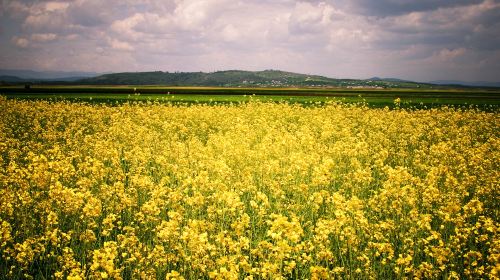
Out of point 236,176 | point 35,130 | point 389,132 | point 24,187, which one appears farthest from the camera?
point 389,132

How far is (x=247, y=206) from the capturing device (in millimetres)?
8727

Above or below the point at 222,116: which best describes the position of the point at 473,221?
below

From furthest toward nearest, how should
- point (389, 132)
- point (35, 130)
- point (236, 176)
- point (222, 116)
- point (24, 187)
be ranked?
point (222, 116) < point (389, 132) < point (35, 130) < point (236, 176) < point (24, 187)

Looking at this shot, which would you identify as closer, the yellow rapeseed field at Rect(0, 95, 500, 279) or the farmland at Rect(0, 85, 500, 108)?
the yellow rapeseed field at Rect(0, 95, 500, 279)

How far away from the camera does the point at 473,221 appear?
8109 millimetres

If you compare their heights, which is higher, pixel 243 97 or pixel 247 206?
pixel 243 97

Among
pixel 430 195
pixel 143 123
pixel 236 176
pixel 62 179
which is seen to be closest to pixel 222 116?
pixel 143 123

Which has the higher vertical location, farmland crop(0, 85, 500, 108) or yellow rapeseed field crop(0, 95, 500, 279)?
farmland crop(0, 85, 500, 108)

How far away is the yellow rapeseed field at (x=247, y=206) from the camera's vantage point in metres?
5.00

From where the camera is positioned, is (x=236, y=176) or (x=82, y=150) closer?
(x=236, y=176)

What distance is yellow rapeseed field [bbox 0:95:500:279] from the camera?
5.00 m

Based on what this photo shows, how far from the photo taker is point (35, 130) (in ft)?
53.2

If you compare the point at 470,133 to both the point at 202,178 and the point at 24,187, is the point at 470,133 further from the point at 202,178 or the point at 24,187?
the point at 24,187

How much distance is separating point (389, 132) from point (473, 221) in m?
9.82
